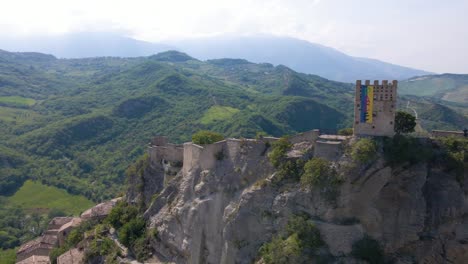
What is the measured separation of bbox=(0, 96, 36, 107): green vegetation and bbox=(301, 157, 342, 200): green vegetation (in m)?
174

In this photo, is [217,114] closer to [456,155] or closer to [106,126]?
[106,126]

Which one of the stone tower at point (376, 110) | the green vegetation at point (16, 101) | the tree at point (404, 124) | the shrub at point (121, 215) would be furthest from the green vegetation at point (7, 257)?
the green vegetation at point (16, 101)

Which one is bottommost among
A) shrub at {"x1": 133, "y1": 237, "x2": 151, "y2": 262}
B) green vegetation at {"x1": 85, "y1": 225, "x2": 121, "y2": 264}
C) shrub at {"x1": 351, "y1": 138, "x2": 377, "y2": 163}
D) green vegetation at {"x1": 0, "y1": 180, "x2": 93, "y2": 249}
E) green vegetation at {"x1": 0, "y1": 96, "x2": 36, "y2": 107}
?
→ green vegetation at {"x1": 0, "y1": 180, "x2": 93, "y2": 249}

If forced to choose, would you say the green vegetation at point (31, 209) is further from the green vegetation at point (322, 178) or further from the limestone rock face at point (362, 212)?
the green vegetation at point (322, 178)

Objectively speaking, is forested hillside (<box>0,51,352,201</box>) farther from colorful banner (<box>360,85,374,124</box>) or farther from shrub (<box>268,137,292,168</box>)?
colorful banner (<box>360,85,374,124</box>)

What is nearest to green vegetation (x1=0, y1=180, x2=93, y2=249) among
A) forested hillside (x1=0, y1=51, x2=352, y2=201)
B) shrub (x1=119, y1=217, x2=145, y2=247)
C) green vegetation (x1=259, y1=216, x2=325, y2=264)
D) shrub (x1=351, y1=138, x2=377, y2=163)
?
forested hillside (x1=0, y1=51, x2=352, y2=201)

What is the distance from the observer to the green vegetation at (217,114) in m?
140

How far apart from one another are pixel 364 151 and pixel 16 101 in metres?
185

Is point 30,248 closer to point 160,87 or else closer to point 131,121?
point 131,121

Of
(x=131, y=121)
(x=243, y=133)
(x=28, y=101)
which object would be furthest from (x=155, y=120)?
(x=28, y=101)

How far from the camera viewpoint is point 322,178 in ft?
103

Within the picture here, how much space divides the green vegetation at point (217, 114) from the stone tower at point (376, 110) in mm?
104785

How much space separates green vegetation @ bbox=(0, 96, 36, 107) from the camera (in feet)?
583

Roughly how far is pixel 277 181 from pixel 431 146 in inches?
468
